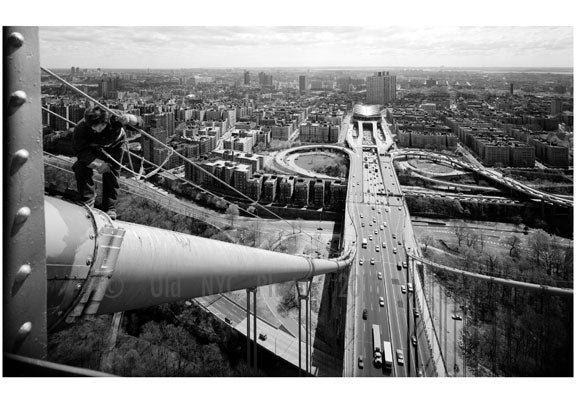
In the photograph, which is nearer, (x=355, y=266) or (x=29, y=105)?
(x=29, y=105)

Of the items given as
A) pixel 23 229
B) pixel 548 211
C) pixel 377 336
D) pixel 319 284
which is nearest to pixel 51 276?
pixel 23 229

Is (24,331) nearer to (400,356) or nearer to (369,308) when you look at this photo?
(400,356)

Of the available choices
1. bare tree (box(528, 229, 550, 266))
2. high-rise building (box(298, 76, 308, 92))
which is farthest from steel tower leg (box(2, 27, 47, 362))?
high-rise building (box(298, 76, 308, 92))

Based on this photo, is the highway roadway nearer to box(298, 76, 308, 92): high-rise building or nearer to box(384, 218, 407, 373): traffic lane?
box(384, 218, 407, 373): traffic lane

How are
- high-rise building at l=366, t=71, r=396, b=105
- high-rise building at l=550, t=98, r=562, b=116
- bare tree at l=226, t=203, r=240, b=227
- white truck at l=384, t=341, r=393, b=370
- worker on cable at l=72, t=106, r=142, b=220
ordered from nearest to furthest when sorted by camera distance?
1. worker on cable at l=72, t=106, r=142, b=220
2. white truck at l=384, t=341, r=393, b=370
3. bare tree at l=226, t=203, r=240, b=227
4. high-rise building at l=550, t=98, r=562, b=116
5. high-rise building at l=366, t=71, r=396, b=105

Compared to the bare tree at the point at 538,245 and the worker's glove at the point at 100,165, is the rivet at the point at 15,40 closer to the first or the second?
the worker's glove at the point at 100,165

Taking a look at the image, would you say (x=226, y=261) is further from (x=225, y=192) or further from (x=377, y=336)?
(x=225, y=192)
